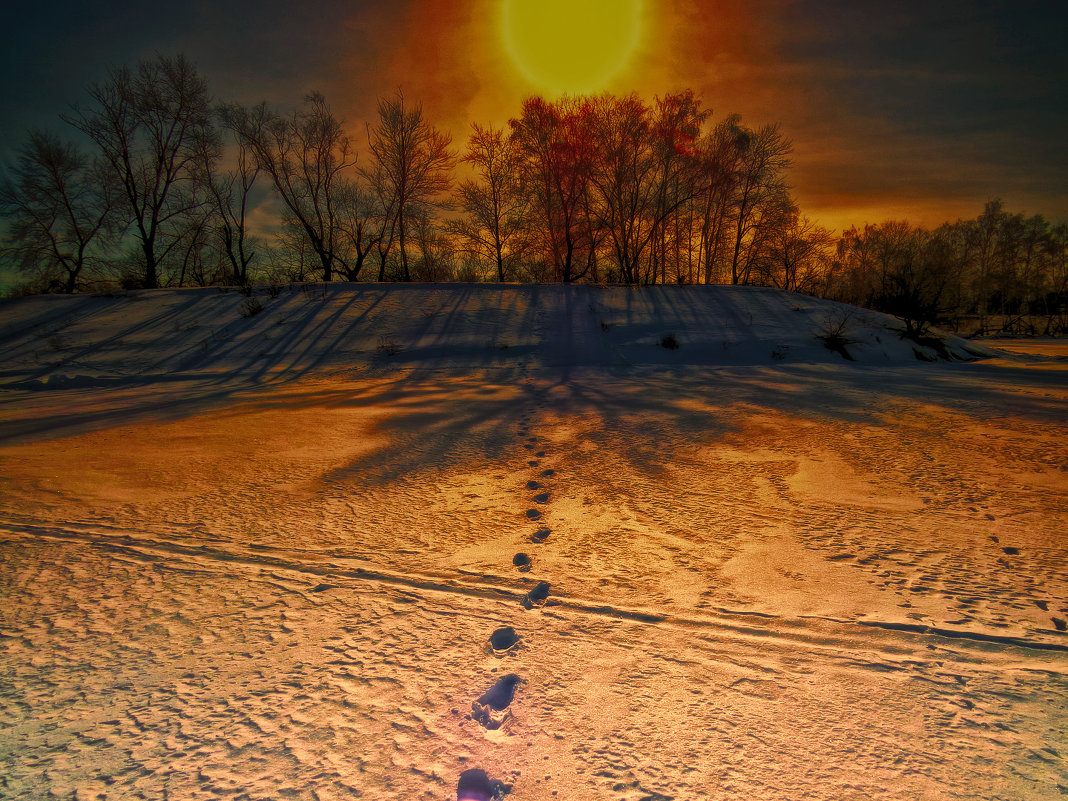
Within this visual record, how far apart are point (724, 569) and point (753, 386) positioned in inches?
228

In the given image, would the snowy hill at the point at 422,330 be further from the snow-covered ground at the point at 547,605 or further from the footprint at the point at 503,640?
the footprint at the point at 503,640

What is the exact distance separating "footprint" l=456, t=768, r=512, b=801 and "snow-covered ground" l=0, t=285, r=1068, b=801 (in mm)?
28

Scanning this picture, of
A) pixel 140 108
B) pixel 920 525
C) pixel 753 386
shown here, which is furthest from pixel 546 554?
pixel 140 108

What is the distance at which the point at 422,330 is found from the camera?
465 inches

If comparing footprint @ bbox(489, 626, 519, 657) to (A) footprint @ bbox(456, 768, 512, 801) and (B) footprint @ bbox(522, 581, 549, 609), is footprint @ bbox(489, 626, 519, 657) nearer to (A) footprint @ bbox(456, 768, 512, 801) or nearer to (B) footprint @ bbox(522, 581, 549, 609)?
(B) footprint @ bbox(522, 581, 549, 609)

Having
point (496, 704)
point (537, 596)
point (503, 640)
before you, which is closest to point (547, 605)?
point (537, 596)

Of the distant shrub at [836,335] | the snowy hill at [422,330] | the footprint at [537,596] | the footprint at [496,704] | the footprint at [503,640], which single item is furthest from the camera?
the distant shrub at [836,335]

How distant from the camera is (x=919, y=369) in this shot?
9062 millimetres

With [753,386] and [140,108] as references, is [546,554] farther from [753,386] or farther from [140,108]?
[140,108]

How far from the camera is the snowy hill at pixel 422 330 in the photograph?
10469 mm

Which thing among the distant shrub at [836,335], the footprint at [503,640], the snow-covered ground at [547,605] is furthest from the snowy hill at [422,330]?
the footprint at [503,640]

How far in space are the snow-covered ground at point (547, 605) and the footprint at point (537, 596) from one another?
0.07 ft

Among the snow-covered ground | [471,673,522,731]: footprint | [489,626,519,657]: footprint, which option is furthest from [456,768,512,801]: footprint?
[489,626,519,657]: footprint

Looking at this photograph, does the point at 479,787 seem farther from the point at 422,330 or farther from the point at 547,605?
the point at 422,330
